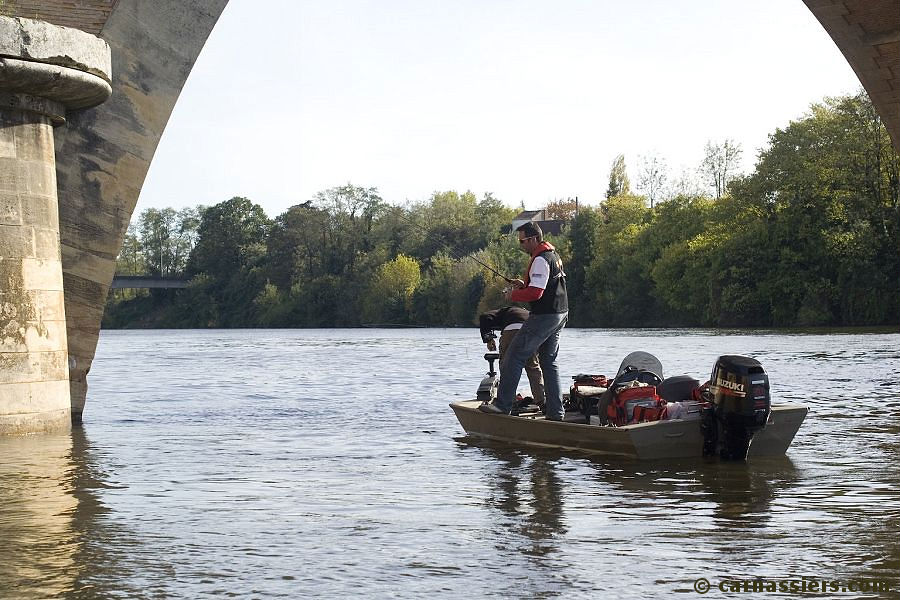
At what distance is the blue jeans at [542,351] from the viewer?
11.1 metres

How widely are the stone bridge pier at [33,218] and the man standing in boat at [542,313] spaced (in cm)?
441

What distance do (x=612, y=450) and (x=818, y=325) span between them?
47.4m

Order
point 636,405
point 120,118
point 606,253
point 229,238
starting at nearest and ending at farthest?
point 636,405 → point 120,118 → point 606,253 → point 229,238

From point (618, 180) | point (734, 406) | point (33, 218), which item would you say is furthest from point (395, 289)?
point (734, 406)

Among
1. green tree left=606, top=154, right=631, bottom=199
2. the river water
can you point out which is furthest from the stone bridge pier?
green tree left=606, top=154, right=631, bottom=199

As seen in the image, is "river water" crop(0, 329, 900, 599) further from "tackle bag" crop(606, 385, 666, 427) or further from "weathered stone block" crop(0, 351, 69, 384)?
"weathered stone block" crop(0, 351, 69, 384)

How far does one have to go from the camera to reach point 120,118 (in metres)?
13.8

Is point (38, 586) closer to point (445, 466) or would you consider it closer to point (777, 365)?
point (445, 466)

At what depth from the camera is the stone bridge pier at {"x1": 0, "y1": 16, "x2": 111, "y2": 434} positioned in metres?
11.6

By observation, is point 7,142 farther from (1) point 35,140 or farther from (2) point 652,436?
(2) point 652,436

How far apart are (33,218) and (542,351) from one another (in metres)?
4.96

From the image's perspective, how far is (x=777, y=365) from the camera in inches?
1046

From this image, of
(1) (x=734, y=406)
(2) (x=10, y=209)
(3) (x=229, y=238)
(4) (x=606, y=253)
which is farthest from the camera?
(3) (x=229, y=238)

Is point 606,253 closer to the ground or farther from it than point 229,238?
closer to the ground
